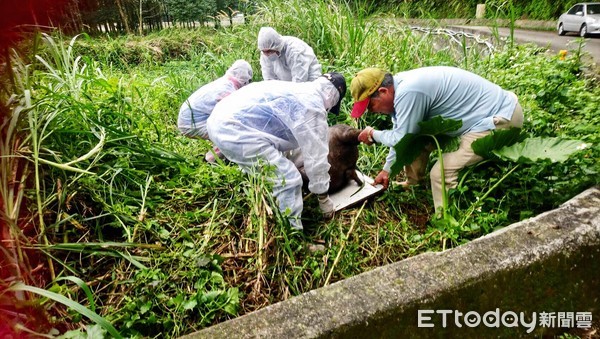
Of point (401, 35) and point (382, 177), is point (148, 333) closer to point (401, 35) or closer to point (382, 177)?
point (382, 177)

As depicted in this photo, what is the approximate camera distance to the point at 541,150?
2229mm

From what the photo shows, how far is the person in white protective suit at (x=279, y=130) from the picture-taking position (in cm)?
256

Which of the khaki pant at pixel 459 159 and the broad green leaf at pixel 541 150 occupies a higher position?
the broad green leaf at pixel 541 150

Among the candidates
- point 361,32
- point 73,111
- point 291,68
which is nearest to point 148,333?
point 73,111

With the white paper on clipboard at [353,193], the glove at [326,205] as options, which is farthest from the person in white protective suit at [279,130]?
the white paper on clipboard at [353,193]

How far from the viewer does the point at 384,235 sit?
256 cm

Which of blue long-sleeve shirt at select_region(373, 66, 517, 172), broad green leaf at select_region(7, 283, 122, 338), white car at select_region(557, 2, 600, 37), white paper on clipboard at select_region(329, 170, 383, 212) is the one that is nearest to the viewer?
broad green leaf at select_region(7, 283, 122, 338)

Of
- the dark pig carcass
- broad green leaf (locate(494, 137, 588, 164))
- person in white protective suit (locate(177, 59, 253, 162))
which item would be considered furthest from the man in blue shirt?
person in white protective suit (locate(177, 59, 253, 162))

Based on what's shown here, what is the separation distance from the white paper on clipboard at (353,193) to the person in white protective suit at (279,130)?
0.16 metres

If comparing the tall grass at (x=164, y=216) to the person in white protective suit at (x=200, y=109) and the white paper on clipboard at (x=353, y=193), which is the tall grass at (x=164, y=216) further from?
the person in white protective suit at (x=200, y=109)

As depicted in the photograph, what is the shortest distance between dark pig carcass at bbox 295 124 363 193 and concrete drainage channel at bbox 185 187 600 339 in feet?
4.52

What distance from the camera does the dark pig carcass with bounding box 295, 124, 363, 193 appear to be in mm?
2996

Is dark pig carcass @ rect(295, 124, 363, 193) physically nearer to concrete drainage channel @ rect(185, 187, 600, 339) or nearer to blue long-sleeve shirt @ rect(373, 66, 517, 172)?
blue long-sleeve shirt @ rect(373, 66, 517, 172)

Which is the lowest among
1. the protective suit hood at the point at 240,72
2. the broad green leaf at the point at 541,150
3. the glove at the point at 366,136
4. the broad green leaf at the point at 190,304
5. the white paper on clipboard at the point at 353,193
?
the white paper on clipboard at the point at 353,193
